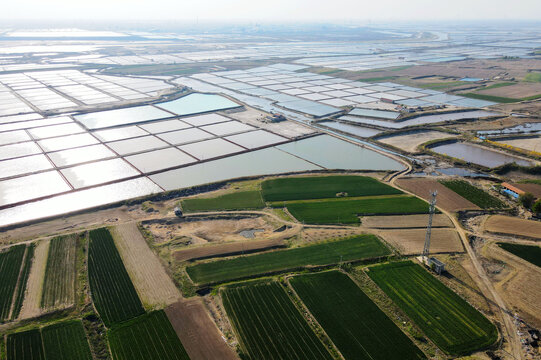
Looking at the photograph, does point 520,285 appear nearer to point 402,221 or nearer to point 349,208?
point 402,221

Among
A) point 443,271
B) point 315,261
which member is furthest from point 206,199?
point 443,271

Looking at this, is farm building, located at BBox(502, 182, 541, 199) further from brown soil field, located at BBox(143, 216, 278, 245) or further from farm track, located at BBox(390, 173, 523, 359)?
brown soil field, located at BBox(143, 216, 278, 245)

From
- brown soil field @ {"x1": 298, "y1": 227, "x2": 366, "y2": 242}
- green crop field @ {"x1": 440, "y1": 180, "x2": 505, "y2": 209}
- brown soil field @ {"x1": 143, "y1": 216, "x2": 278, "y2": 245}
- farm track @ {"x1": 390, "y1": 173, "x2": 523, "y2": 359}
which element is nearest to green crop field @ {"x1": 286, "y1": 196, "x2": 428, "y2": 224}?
brown soil field @ {"x1": 298, "y1": 227, "x2": 366, "y2": 242}

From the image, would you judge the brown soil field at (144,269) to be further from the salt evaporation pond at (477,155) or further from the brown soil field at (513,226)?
the salt evaporation pond at (477,155)

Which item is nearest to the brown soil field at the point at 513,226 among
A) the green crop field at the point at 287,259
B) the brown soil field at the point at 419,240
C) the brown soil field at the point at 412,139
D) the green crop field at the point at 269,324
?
the brown soil field at the point at 419,240

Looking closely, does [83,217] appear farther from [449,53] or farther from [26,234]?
[449,53]

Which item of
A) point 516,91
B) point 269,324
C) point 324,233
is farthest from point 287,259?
point 516,91
